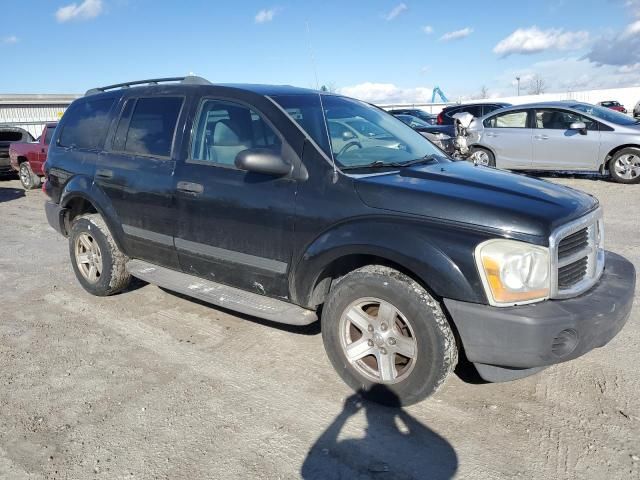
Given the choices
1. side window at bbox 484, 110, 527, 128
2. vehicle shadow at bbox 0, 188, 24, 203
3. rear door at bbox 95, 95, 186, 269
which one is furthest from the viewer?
vehicle shadow at bbox 0, 188, 24, 203

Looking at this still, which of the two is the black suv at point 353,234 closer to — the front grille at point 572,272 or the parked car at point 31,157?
the front grille at point 572,272

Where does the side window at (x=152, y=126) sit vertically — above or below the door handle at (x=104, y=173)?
above

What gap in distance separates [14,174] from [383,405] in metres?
15.7

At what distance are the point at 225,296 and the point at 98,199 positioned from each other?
5.85ft

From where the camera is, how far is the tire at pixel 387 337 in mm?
2875

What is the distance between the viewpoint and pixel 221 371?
3574 mm

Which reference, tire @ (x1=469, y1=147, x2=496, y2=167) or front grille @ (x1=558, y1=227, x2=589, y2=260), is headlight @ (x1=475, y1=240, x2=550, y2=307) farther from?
tire @ (x1=469, y1=147, x2=496, y2=167)

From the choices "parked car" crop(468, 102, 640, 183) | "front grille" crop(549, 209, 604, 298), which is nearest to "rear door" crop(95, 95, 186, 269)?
"front grille" crop(549, 209, 604, 298)

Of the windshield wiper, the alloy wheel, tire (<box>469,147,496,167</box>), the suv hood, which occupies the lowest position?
the alloy wheel

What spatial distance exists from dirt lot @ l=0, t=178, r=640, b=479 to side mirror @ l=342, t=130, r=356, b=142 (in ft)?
5.09

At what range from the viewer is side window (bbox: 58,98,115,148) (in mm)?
4875

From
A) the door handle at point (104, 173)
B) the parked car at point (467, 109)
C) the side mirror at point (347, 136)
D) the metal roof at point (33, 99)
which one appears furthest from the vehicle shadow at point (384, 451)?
the metal roof at point (33, 99)

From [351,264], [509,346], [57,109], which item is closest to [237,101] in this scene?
[351,264]

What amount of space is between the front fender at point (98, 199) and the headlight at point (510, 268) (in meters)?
3.24
